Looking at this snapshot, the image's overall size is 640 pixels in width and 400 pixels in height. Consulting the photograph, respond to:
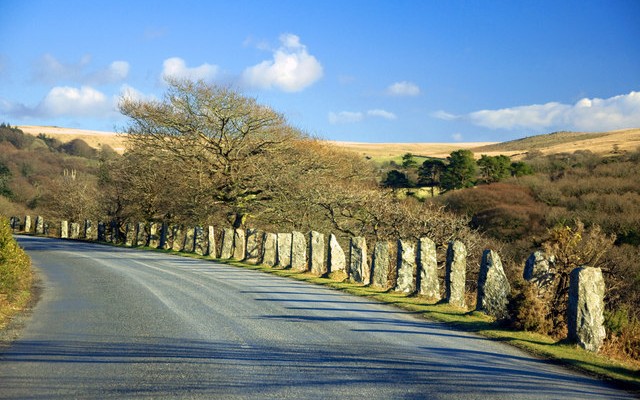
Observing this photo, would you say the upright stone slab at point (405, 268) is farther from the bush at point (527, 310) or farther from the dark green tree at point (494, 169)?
the dark green tree at point (494, 169)

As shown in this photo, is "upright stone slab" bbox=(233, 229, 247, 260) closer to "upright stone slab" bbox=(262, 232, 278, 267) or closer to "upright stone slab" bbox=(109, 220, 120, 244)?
"upright stone slab" bbox=(262, 232, 278, 267)

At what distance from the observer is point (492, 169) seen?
73.3 metres

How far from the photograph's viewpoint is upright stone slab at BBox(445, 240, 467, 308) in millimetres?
14086

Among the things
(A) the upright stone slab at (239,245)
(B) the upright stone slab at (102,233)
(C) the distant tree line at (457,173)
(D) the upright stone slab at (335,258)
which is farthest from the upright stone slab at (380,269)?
(C) the distant tree line at (457,173)

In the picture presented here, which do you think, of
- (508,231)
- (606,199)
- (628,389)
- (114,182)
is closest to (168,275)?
(628,389)

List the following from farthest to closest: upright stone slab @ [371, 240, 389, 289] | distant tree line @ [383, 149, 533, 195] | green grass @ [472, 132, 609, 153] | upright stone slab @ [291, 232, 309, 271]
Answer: green grass @ [472, 132, 609, 153] < distant tree line @ [383, 149, 533, 195] < upright stone slab @ [291, 232, 309, 271] < upright stone slab @ [371, 240, 389, 289]

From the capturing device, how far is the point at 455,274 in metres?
14.3

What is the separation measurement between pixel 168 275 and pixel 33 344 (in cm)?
1040

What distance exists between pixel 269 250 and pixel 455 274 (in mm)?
12049

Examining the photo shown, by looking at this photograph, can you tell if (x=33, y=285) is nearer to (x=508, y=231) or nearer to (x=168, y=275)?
(x=168, y=275)

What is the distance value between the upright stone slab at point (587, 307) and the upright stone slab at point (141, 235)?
Answer: 32015 mm

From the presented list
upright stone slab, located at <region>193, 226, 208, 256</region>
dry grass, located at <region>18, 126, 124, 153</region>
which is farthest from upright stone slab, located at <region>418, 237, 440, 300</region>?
dry grass, located at <region>18, 126, 124, 153</region>

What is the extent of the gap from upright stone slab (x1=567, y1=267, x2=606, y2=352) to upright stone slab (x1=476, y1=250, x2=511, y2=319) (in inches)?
100

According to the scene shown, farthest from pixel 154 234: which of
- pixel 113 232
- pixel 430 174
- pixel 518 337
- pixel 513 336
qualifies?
pixel 430 174
